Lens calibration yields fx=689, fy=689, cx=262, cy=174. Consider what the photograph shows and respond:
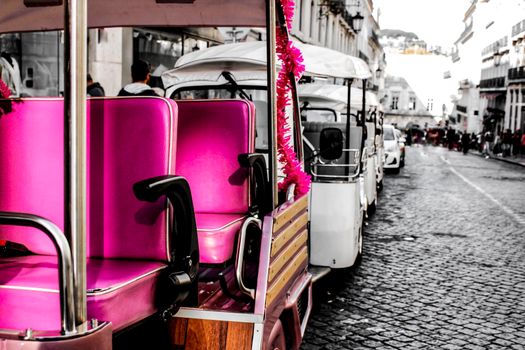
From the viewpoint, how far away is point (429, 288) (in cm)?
664

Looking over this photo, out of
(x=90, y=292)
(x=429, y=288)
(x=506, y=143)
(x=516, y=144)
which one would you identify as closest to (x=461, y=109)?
(x=516, y=144)

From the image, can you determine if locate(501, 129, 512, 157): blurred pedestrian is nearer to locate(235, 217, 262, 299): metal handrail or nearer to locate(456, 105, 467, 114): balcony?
locate(235, 217, 262, 299): metal handrail

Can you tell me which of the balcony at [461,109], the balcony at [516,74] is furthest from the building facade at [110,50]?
the balcony at [461,109]

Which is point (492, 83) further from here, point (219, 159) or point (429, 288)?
point (219, 159)

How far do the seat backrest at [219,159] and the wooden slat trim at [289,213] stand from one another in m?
0.29

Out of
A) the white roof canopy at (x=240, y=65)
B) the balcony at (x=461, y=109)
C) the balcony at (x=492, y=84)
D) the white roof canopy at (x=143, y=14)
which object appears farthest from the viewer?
the balcony at (x=461, y=109)

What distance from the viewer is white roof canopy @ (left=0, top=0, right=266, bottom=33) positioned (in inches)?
155

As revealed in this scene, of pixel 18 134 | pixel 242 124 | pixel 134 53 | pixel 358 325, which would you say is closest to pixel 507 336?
pixel 358 325

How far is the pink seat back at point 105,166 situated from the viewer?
2.90 metres

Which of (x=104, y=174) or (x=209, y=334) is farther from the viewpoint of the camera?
(x=209, y=334)

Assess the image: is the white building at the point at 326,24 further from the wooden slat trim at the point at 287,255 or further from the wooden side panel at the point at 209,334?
the wooden side panel at the point at 209,334

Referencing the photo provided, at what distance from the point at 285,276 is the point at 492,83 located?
2657 inches

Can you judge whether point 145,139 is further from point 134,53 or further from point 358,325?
point 134,53

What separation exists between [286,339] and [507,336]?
7.46 ft
